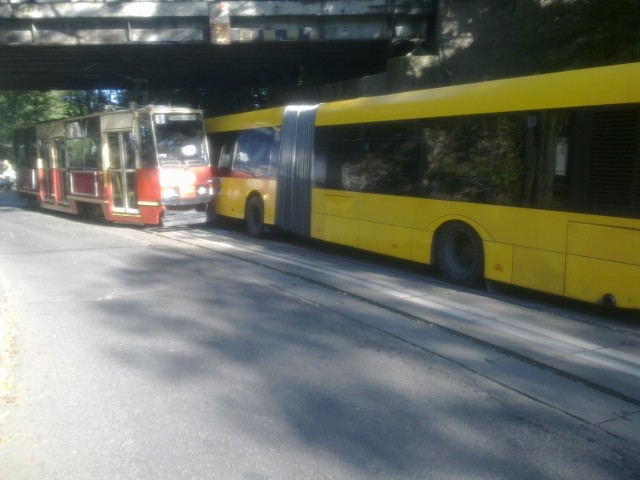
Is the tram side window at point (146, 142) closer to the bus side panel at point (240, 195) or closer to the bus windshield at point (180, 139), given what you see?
the bus windshield at point (180, 139)

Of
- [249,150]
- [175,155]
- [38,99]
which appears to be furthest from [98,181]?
[38,99]

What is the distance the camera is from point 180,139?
649 inches

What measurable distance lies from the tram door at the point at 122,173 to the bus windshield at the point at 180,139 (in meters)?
0.89

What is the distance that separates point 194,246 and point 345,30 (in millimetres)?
12025

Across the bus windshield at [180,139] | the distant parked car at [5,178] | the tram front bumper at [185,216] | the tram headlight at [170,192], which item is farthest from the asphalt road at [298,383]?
the distant parked car at [5,178]

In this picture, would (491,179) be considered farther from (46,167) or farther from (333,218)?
(46,167)

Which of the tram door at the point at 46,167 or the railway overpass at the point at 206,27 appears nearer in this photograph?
the railway overpass at the point at 206,27

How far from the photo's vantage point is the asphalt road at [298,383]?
423cm

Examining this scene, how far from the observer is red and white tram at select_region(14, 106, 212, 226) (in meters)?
16.1

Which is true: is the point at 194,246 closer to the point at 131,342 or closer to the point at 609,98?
the point at 131,342

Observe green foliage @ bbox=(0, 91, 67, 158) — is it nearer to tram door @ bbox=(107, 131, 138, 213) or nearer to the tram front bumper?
tram door @ bbox=(107, 131, 138, 213)

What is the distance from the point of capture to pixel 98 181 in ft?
58.9

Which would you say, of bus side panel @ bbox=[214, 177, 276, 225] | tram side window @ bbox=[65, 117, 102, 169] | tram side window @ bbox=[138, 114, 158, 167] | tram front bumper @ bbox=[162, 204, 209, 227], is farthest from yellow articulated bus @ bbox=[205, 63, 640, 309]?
tram side window @ bbox=[65, 117, 102, 169]

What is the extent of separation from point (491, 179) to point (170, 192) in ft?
30.3
